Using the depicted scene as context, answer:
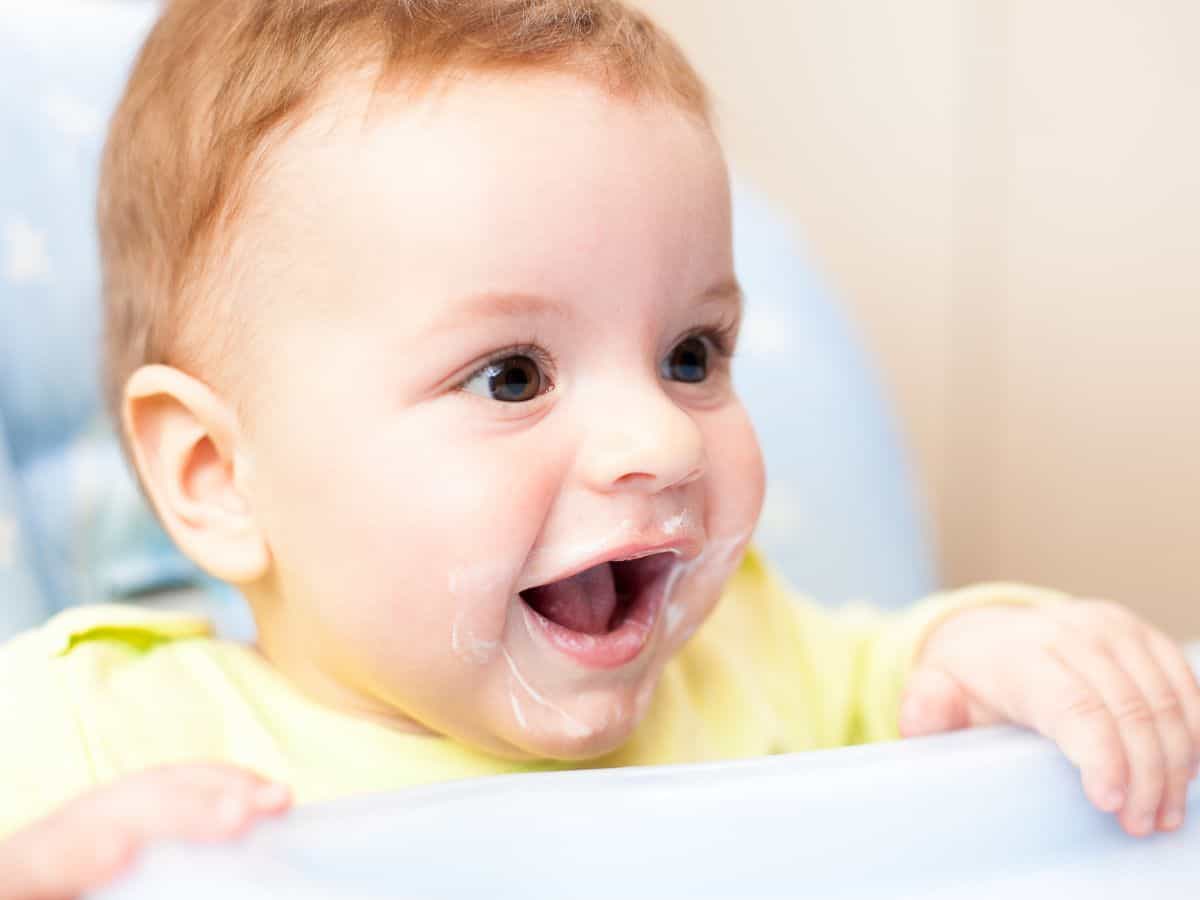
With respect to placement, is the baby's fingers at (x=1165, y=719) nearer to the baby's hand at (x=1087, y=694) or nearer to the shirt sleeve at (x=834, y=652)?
the baby's hand at (x=1087, y=694)

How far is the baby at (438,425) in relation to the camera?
0.56 meters

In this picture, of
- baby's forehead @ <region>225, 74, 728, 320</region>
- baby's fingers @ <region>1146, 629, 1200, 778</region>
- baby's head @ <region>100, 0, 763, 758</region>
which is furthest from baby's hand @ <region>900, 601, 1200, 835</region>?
baby's forehead @ <region>225, 74, 728, 320</region>

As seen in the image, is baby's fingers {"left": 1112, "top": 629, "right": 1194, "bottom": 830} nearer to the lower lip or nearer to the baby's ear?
the lower lip

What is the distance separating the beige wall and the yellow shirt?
1145mm

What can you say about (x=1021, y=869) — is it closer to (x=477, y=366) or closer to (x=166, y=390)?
(x=477, y=366)

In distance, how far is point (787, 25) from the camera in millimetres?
1948

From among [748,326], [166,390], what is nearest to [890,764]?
[166,390]

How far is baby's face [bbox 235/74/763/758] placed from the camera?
56 cm

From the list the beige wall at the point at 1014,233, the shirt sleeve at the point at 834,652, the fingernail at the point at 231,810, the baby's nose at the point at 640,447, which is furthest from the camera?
the beige wall at the point at 1014,233

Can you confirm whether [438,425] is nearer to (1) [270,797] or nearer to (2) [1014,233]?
(1) [270,797]

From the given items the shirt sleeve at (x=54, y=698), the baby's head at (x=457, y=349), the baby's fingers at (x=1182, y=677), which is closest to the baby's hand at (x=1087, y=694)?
the baby's fingers at (x=1182, y=677)

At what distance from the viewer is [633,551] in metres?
0.56

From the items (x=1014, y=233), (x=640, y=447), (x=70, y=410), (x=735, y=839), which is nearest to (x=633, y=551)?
(x=640, y=447)

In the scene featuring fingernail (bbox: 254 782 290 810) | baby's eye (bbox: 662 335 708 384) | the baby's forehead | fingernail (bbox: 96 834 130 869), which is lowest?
fingernail (bbox: 96 834 130 869)
